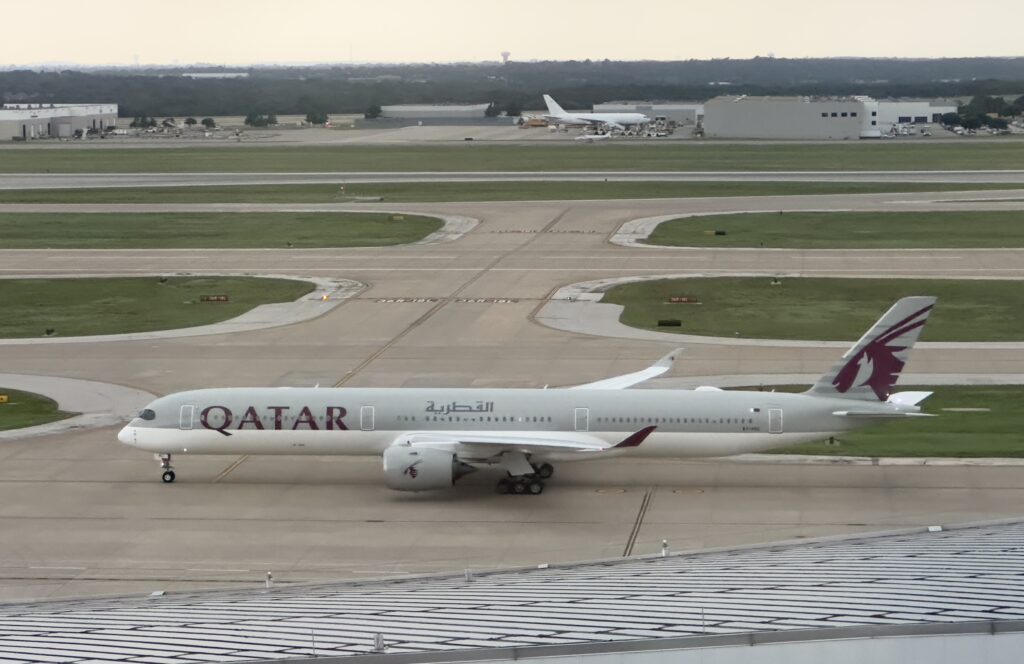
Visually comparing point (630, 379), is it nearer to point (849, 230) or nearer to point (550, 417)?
point (550, 417)

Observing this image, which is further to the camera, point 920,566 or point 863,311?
point 863,311

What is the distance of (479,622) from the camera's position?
23.6m

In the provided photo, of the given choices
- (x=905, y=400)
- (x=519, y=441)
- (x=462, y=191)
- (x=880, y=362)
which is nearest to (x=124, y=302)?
(x=519, y=441)

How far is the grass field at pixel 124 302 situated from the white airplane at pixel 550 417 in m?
32.9

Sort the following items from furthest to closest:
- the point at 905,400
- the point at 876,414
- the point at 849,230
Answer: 1. the point at 849,230
2. the point at 905,400
3. the point at 876,414

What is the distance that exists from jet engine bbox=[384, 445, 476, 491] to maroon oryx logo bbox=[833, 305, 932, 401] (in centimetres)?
1358

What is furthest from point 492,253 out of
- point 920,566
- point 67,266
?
point 920,566

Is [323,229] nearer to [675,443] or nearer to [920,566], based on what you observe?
[675,443]

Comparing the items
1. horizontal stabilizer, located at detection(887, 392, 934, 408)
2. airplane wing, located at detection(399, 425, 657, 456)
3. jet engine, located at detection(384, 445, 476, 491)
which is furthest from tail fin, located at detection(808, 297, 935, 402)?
jet engine, located at detection(384, 445, 476, 491)

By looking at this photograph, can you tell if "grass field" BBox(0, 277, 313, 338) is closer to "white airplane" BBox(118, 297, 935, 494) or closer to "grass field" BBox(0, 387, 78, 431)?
"grass field" BBox(0, 387, 78, 431)

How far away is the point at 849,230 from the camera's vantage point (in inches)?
4737

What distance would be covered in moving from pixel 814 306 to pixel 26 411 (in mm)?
46151

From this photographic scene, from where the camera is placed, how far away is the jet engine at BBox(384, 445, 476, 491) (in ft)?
151

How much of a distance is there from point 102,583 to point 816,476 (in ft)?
80.4
